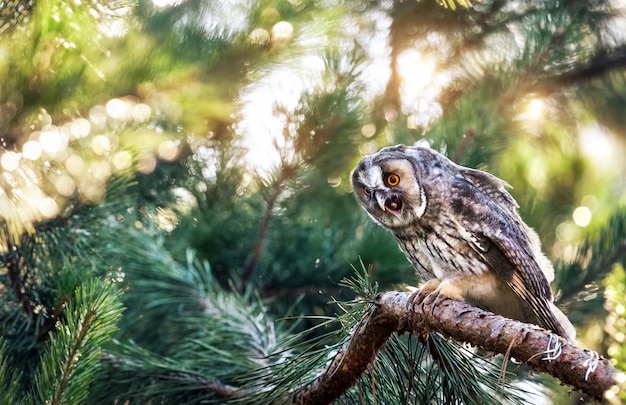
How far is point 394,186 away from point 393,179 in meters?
0.01

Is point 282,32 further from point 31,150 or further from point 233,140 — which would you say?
point 31,150

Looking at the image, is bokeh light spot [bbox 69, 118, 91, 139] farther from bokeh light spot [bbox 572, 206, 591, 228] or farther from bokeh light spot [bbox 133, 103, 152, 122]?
bokeh light spot [bbox 572, 206, 591, 228]

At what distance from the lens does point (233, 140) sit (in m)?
1.80

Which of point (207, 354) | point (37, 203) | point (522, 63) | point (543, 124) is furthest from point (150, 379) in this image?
point (543, 124)

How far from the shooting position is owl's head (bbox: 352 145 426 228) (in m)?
1.29

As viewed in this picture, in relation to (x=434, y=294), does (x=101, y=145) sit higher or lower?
higher

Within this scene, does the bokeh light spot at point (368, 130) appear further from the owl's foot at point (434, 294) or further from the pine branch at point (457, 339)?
the pine branch at point (457, 339)

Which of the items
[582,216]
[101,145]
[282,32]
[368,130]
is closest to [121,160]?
[101,145]

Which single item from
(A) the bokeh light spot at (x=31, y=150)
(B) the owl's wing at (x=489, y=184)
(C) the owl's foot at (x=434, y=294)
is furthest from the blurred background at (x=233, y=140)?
(B) the owl's wing at (x=489, y=184)

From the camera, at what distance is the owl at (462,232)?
1218 mm

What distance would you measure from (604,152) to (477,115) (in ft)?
3.93

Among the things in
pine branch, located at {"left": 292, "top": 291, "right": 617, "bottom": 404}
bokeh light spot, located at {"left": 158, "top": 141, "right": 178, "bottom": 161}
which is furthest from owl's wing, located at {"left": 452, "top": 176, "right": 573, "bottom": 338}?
bokeh light spot, located at {"left": 158, "top": 141, "right": 178, "bottom": 161}

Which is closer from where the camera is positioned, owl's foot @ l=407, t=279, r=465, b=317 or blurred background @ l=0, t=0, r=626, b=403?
owl's foot @ l=407, t=279, r=465, b=317

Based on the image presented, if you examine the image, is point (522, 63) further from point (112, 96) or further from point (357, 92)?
point (112, 96)
